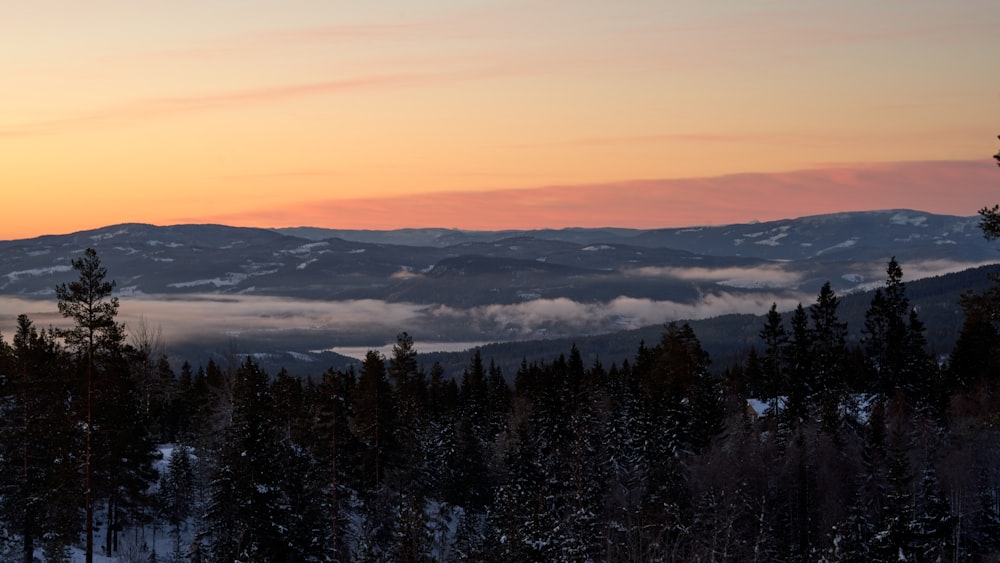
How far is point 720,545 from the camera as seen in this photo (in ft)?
192

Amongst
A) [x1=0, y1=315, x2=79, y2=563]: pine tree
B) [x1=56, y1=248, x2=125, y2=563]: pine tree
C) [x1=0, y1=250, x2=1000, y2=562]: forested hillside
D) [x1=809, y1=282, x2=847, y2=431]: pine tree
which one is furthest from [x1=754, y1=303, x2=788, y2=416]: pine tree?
[x1=56, y1=248, x2=125, y2=563]: pine tree

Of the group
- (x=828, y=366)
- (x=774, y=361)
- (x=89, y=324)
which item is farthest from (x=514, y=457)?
(x=89, y=324)

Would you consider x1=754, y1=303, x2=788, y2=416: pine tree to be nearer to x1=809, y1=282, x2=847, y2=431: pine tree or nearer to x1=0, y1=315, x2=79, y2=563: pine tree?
x1=809, y1=282, x2=847, y2=431: pine tree

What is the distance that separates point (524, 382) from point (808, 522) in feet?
157

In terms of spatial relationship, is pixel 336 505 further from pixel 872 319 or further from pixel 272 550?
pixel 872 319

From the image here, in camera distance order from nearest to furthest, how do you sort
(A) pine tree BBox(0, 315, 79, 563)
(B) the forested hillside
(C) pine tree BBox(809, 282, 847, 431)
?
(A) pine tree BBox(0, 315, 79, 563)
(B) the forested hillside
(C) pine tree BBox(809, 282, 847, 431)

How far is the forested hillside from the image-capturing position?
43000 mm

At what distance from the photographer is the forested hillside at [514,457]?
43000 mm

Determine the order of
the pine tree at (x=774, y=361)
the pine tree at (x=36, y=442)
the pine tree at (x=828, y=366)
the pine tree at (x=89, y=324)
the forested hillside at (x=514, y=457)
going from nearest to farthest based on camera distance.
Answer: the pine tree at (x=89, y=324) → the pine tree at (x=36, y=442) → the forested hillside at (x=514, y=457) → the pine tree at (x=828, y=366) → the pine tree at (x=774, y=361)

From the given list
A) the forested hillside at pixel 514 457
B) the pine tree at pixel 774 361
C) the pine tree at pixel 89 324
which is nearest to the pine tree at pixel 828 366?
the forested hillside at pixel 514 457

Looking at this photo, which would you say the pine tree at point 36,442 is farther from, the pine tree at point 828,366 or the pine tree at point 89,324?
the pine tree at point 828,366

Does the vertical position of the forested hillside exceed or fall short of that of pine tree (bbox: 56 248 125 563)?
it falls short

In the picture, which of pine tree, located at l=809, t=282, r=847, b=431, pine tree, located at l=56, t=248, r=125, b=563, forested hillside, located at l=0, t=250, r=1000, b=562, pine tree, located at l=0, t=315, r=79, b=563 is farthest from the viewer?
pine tree, located at l=809, t=282, r=847, b=431

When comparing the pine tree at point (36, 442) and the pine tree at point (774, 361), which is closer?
the pine tree at point (36, 442)
